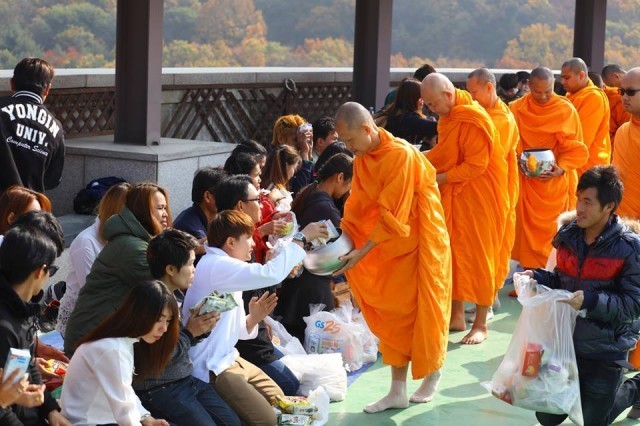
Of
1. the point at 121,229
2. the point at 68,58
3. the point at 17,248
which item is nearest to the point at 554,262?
the point at 121,229

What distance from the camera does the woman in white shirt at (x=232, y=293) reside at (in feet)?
15.6

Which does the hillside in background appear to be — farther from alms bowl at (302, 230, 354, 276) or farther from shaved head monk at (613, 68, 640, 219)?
alms bowl at (302, 230, 354, 276)

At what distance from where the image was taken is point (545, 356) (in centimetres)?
480

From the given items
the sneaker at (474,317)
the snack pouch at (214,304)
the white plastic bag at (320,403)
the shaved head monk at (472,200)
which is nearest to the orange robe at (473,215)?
the shaved head monk at (472,200)

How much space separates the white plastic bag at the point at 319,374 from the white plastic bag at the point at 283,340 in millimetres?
193

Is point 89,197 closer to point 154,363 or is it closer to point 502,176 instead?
point 502,176

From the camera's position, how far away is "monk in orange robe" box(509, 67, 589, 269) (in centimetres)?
783

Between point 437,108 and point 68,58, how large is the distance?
20.4m

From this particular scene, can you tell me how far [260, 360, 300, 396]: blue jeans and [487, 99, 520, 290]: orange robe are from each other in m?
2.03

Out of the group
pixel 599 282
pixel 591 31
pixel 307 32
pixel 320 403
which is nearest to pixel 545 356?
pixel 599 282

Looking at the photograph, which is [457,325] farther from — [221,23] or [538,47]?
[538,47]

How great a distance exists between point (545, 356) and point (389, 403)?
3.27 ft

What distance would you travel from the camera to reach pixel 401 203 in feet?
17.3

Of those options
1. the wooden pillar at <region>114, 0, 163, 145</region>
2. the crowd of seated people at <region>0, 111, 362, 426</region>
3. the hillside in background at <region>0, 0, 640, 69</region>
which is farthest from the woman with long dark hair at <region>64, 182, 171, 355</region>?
the hillside in background at <region>0, 0, 640, 69</region>
